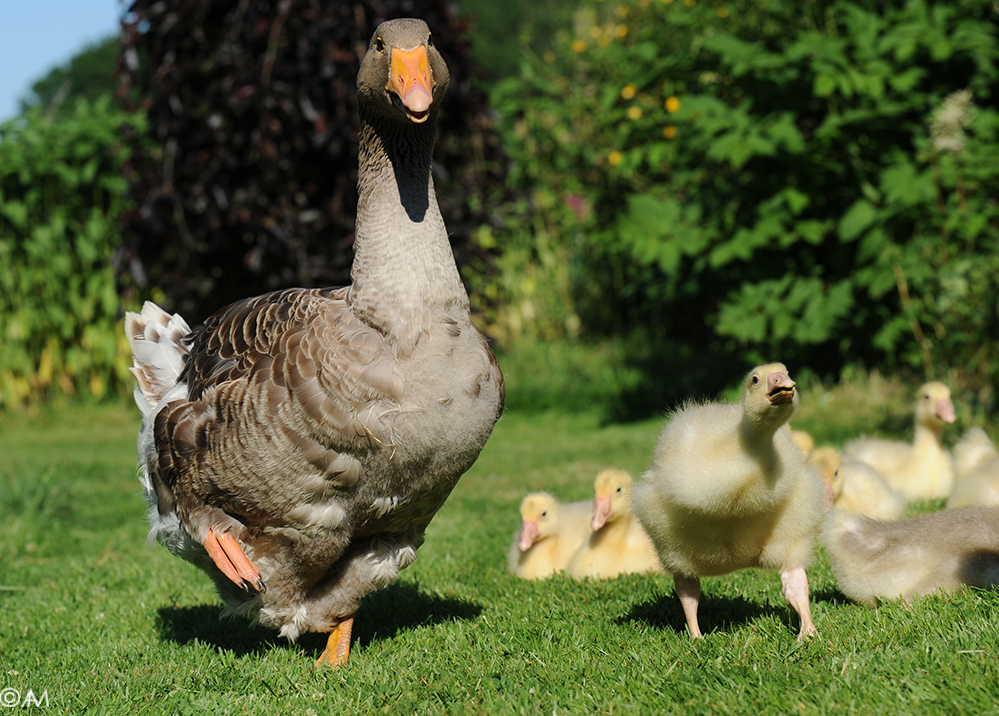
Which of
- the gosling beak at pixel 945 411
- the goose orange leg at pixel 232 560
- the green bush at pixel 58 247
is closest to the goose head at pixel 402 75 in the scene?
the goose orange leg at pixel 232 560

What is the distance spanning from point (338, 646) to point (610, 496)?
178cm

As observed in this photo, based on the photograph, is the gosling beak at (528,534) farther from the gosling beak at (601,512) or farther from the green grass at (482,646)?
the gosling beak at (601,512)

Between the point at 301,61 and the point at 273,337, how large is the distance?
6550 mm

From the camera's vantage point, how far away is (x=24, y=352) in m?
12.0

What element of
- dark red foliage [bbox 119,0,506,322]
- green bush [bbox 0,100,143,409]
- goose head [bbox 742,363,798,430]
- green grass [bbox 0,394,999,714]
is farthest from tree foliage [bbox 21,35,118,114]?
goose head [bbox 742,363,798,430]

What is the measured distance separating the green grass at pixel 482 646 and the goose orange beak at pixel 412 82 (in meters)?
2.14

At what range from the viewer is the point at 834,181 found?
8.47m

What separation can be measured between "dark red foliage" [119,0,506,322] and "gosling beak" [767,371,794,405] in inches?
279

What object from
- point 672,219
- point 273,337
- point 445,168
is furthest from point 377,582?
→ point 445,168

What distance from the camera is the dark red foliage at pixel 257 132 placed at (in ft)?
30.7

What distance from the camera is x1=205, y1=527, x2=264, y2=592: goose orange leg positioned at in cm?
355

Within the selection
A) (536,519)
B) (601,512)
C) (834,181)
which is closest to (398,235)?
(601,512)

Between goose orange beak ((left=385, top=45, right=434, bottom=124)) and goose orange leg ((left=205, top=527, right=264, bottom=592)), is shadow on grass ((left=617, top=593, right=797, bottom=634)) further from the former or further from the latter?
goose orange beak ((left=385, top=45, right=434, bottom=124))

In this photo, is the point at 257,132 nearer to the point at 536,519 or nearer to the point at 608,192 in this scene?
the point at 608,192
